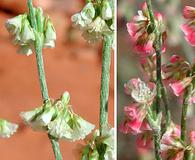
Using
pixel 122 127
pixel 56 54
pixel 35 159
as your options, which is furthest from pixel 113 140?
pixel 56 54

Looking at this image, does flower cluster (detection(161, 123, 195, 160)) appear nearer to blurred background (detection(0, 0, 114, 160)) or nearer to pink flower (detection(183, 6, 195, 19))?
pink flower (detection(183, 6, 195, 19))

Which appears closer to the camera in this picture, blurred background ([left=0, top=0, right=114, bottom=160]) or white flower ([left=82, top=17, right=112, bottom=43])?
white flower ([left=82, top=17, right=112, bottom=43])

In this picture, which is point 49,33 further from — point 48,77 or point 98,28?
point 48,77

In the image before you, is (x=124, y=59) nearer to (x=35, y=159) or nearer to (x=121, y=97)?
(x=121, y=97)

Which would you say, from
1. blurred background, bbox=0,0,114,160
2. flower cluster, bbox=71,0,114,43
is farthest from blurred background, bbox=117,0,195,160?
blurred background, bbox=0,0,114,160

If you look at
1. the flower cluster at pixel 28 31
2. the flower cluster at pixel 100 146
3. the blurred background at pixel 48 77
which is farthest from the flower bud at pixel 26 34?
the blurred background at pixel 48 77

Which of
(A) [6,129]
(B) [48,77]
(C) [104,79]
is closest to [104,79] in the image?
(C) [104,79]
